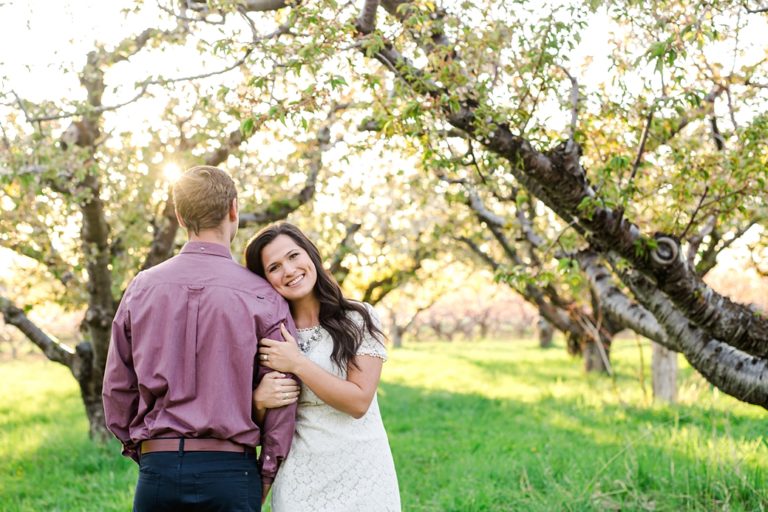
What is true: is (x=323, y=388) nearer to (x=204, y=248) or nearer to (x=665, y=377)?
(x=204, y=248)

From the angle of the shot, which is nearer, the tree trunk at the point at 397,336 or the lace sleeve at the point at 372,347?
the lace sleeve at the point at 372,347

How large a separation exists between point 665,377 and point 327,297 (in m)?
10.5

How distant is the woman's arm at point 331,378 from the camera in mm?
3070

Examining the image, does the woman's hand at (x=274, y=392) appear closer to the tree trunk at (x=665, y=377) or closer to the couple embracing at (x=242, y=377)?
the couple embracing at (x=242, y=377)

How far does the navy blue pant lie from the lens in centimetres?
290

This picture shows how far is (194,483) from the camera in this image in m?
2.90

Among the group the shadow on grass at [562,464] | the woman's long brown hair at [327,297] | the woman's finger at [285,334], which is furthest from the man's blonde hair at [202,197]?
the shadow on grass at [562,464]

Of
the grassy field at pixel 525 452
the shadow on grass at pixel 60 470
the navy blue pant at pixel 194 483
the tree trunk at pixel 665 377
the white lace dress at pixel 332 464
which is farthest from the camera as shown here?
the tree trunk at pixel 665 377

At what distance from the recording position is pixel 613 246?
5012mm

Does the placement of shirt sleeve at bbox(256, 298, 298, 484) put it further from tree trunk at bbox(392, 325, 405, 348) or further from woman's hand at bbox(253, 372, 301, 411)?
tree trunk at bbox(392, 325, 405, 348)

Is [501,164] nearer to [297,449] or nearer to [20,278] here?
[297,449]

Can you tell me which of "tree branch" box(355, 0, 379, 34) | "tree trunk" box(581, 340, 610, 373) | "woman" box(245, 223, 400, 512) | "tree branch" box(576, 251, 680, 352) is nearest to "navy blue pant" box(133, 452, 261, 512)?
"woman" box(245, 223, 400, 512)

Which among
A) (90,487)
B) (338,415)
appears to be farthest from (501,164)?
(90,487)

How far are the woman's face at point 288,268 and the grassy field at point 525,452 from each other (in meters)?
3.26
